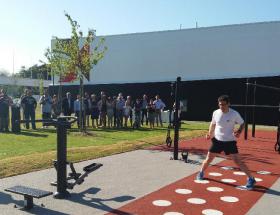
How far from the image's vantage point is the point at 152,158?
10281 mm

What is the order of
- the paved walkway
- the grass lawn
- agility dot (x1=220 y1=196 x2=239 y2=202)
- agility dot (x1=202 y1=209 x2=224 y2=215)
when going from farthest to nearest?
the grass lawn, agility dot (x1=220 y1=196 x2=239 y2=202), the paved walkway, agility dot (x1=202 y1=209 x2=224 y2=215)

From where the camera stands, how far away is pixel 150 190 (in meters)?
6.84

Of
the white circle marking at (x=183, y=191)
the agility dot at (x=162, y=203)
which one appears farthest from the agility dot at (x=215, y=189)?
the agility dot at (x=162, y=203)

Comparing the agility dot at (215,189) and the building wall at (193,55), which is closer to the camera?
the agility dot at (215,189)

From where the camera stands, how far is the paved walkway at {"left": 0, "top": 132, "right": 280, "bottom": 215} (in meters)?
5.77

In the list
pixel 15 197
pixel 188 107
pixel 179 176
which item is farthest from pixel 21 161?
pixel 188 107

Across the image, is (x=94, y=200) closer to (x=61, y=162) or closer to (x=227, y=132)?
(x=61, y=162)

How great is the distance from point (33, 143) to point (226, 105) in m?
7.74

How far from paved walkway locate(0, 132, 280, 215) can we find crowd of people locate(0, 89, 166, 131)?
317 inches

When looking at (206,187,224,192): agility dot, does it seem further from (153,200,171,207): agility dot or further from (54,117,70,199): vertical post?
(54,117,70,199): vertical post

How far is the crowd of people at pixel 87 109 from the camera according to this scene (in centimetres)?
1739

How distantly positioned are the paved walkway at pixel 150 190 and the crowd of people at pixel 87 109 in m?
8.05

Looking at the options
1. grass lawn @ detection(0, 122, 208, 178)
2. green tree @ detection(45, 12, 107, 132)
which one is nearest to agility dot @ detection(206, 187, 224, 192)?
grass lawn @ detection(0, 122, 208, 178)

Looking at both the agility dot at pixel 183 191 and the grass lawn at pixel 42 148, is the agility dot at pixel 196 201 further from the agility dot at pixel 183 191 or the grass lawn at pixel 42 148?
the grass lawn at pixel 42 148
